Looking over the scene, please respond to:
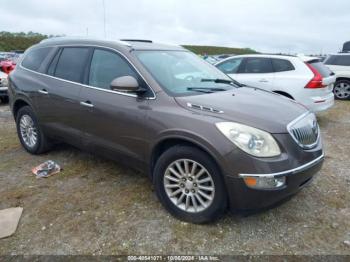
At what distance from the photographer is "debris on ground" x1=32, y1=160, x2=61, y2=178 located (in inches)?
177

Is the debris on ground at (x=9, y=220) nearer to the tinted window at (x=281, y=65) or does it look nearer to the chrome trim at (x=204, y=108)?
the chrome trim at (x=204, y=108)

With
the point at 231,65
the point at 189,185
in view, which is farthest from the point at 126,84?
the point at 231,65

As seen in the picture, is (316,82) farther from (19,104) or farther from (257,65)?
(19,104)

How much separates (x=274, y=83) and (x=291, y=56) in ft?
2.58

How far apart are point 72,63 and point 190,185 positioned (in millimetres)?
2389

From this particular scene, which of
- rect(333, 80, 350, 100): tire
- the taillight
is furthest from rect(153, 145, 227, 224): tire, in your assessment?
rect(333, 80, 350, 100): tire

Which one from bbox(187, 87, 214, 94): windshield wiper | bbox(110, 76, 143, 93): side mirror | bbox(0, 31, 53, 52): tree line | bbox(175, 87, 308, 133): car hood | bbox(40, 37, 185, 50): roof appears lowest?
bbox(0, 31, 53, 52): tree line

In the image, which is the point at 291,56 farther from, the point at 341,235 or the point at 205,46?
the point at 205,46

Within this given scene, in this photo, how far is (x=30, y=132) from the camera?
206 inches

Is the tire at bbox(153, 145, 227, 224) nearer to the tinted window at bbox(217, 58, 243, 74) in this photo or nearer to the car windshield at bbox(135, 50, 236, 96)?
the car windshield at bbox(135, 50, 236, 96)

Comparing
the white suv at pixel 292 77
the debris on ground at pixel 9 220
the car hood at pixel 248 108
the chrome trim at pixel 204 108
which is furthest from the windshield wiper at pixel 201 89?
the white suv at pixel 292 77

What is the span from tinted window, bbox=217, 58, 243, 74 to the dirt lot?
13.9ft

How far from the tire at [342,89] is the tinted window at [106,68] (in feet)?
31.9

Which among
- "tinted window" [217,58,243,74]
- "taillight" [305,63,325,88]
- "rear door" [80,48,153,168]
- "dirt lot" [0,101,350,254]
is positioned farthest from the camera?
"tinted window" [217,58,243,74]
